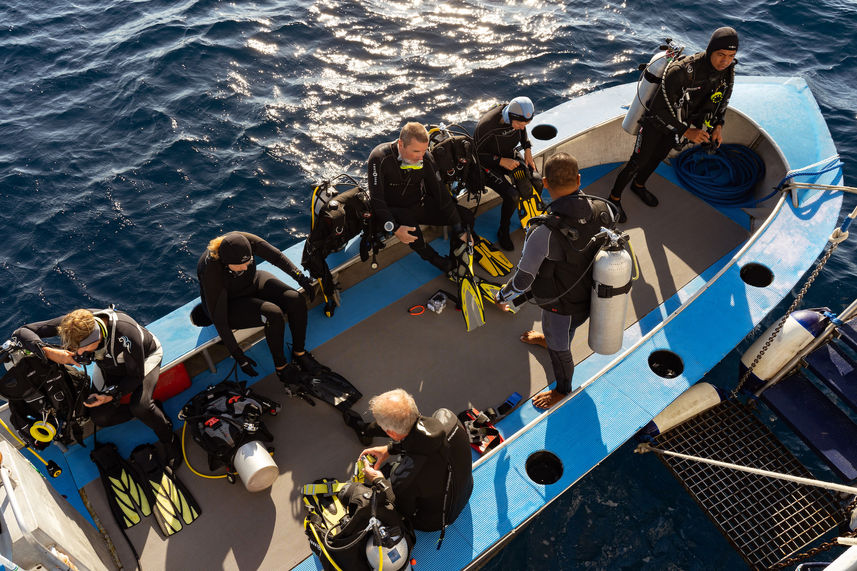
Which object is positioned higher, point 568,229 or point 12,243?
point 568,229

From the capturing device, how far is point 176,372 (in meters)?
4.63

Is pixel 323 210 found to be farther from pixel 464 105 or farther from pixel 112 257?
pixel 464 105

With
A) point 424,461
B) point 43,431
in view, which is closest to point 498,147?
point 424,461

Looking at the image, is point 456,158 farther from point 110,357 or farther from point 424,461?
point 110,357

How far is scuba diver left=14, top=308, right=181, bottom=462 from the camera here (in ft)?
12.3

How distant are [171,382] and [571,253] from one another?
3.47m

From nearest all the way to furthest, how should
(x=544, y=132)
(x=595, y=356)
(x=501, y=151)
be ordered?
(x=595, y=356), (x=501, y=151), (x=544, y=132)

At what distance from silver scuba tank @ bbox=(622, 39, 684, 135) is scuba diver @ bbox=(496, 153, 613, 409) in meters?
2.43

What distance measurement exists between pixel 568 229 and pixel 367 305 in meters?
2.42

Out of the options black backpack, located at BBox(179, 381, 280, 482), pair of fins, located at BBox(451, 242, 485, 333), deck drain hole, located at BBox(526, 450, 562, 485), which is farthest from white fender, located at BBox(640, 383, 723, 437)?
black backpack, located at BBox(179, 381, 280, 482)

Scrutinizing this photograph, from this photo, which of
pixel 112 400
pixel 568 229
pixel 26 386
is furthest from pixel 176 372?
pixel 568 229

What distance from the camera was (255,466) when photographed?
397cm

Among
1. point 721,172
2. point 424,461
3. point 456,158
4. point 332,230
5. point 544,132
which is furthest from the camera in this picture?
point 721,172

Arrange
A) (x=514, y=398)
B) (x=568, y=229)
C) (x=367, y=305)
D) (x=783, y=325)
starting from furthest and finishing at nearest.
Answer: (x=367, y=305) < (x=783, y=325) < (x=514, y=398) < (x=568, y=229)
